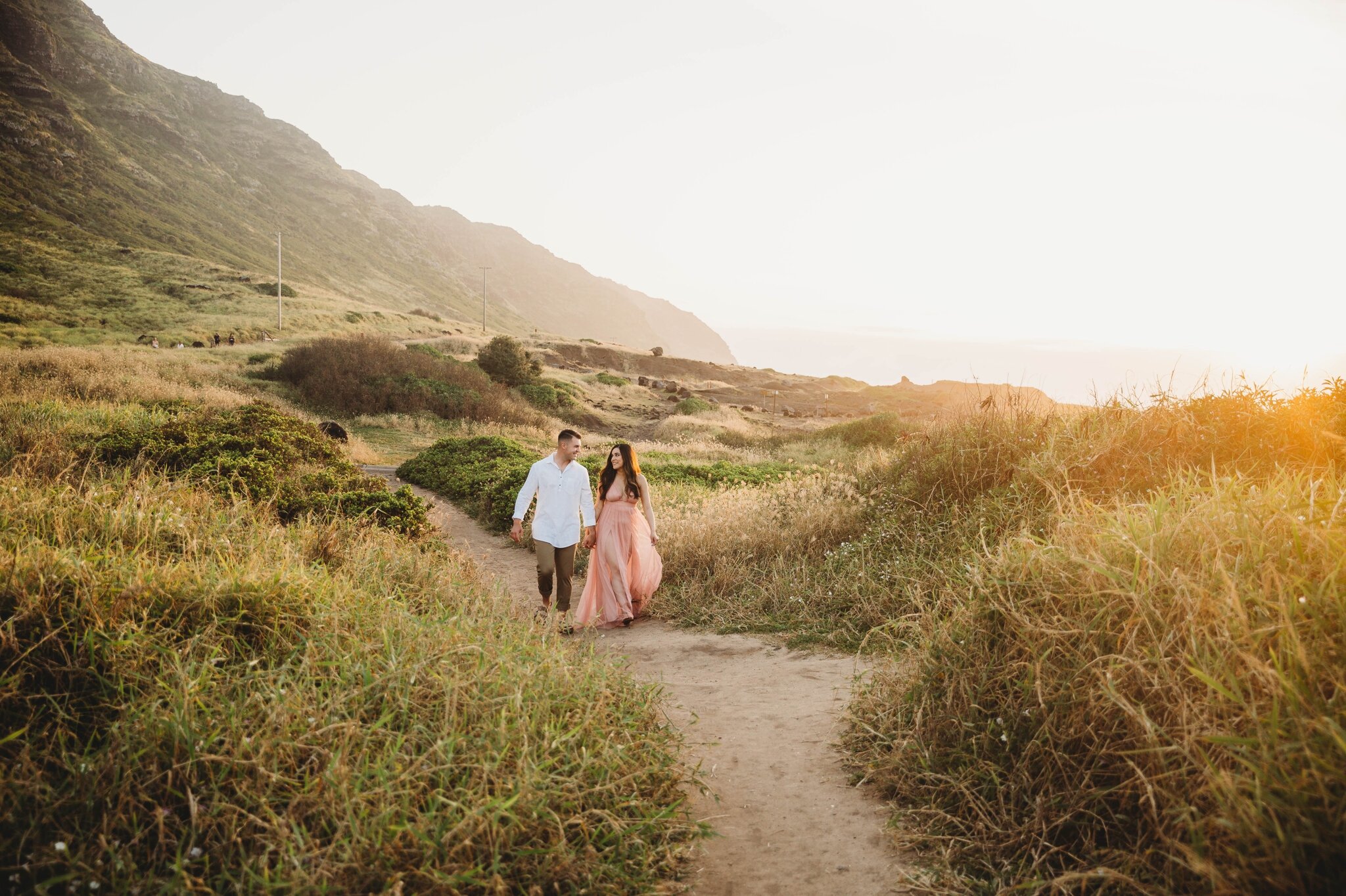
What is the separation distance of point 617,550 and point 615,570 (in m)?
0.24

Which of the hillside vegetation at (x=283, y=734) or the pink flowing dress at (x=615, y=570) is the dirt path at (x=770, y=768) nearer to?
the hillside vegetation at (x=283, y=734)

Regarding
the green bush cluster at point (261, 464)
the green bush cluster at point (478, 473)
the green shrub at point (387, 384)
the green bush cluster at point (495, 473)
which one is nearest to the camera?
the green bush cluster at point (261, 464)

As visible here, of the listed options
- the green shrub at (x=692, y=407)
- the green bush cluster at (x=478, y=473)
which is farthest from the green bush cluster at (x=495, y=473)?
the green shrub at (x=692, y=407)

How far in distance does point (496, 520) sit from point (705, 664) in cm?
752

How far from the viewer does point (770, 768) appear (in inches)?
164

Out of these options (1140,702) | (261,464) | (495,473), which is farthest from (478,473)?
(1140,702)

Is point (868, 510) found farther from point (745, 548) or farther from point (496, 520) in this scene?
point (496, 520)

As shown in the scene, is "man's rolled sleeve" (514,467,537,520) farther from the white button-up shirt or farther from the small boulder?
the small boulder

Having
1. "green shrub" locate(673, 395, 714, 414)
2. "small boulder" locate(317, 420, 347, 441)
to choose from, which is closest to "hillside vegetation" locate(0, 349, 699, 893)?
"small boulder" locate(317, 420, 347, 441)

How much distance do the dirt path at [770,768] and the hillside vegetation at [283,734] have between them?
0.30 m

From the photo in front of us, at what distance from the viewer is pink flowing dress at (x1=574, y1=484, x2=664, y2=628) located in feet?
25.8

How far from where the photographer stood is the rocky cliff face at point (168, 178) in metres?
78.9

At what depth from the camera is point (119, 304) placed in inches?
1879

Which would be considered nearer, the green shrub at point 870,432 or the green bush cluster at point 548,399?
the green shrub at point 870,432
